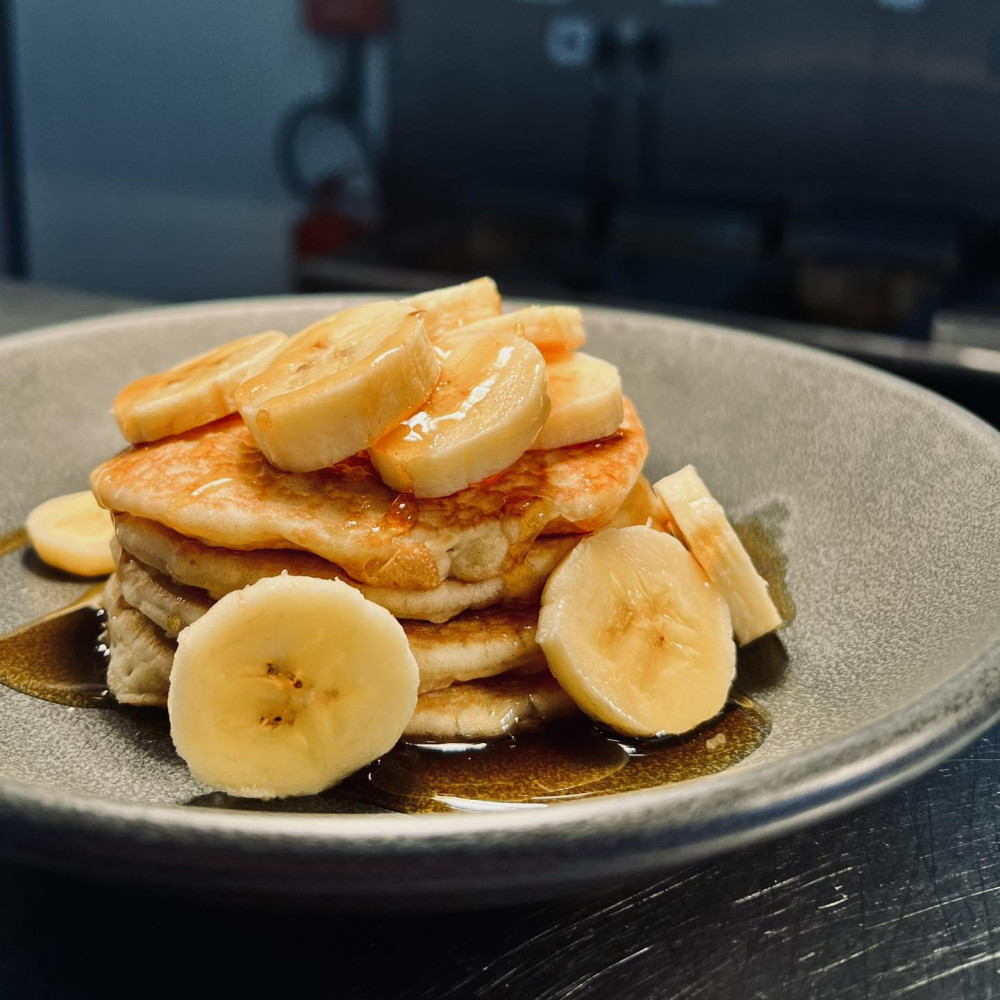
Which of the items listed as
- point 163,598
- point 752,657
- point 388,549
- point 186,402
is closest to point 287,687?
point 388,549

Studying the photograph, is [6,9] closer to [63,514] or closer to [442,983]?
[63,514]

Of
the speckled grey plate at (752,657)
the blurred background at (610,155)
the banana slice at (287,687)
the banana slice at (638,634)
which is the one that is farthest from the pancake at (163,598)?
the blurred background at (610,155)

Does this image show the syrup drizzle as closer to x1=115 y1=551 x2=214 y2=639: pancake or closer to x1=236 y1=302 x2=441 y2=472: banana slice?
x1=115 y1=551 x2=214 y2=639: pancake

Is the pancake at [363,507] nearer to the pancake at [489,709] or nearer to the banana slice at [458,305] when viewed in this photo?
the pancake at [489,709]

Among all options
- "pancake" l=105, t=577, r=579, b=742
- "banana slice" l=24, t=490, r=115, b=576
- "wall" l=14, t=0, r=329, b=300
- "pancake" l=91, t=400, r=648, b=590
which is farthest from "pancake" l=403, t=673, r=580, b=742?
"wall" l=14, t=0, r=329, b=300

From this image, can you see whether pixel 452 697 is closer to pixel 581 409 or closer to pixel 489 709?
pixel 489 709

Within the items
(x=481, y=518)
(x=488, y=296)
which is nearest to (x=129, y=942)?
(x=481, y=518)

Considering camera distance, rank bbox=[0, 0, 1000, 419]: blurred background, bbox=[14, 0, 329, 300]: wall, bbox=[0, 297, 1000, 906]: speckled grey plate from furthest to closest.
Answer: bbox=[14, 0, 329, 300]: wall → bbox=[0, 0, 1000, 419]: blurred background → bbox=[0, 297, 1000, 906]: speckled grey plate
